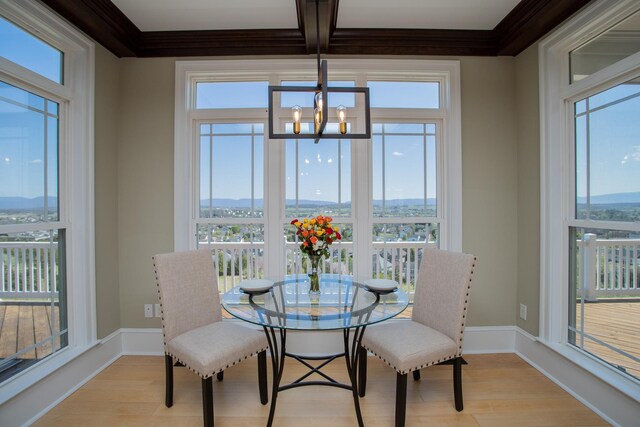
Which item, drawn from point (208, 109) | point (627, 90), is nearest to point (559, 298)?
point (627, 90)

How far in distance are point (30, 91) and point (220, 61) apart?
138 centimetres

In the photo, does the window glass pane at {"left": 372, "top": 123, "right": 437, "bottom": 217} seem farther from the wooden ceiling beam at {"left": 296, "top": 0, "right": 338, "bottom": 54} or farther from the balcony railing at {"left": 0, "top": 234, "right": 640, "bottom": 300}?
the wooden ceiling beam at {"left": 296, "top": 0, "right": 338, "bottom": 54}

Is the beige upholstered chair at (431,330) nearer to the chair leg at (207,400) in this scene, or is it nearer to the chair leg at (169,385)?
the chair leg at (207,400)

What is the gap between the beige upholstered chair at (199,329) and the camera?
5.46 ft

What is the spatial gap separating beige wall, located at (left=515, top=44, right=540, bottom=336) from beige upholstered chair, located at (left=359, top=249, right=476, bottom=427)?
102 centimetres

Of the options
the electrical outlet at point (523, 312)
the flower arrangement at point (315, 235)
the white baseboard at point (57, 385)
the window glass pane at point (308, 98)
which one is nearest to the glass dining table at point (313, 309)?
the flower arrangement at point (315, 235)

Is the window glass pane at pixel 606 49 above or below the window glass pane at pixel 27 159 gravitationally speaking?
above

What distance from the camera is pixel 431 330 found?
1921 millimetres

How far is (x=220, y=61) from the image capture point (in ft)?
8.59

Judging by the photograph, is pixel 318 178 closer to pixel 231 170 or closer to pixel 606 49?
pixel 231 170

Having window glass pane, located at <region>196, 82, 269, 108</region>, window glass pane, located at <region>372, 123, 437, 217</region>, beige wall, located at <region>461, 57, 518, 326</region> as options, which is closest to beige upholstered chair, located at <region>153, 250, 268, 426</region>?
window glass pane, located at <region>196, 82, 269, 108</region>

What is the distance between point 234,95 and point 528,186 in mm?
2807

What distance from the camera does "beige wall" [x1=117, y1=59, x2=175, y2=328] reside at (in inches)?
102

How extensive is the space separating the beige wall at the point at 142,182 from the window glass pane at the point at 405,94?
6.29 feet
